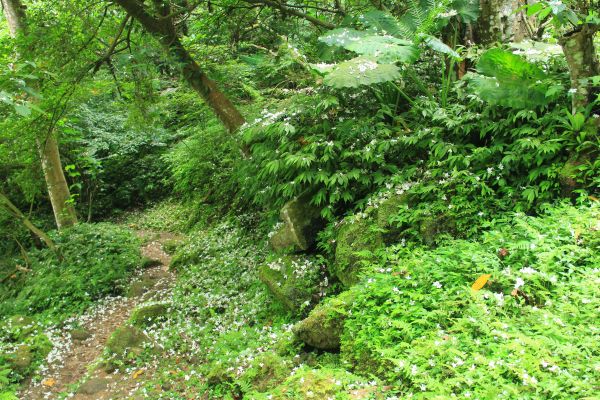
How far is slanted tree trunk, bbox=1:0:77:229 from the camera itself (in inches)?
346

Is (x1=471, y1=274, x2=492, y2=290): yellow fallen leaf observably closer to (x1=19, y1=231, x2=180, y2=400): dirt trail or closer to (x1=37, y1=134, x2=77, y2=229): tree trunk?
(x1=19, y1=231, x2=180, y2=400): dirt trail

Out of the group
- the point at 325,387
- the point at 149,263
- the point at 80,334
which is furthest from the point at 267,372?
the point at 149,263

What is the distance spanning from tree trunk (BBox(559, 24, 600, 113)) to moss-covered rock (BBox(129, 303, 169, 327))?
627cm

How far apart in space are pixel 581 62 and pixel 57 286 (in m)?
9.30

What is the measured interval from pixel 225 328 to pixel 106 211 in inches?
480

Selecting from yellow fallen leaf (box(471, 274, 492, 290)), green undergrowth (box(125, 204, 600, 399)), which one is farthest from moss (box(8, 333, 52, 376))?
yellow fallen leaf (box(471, 274, 492, 290))

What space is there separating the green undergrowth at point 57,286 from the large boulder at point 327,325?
14.0ft

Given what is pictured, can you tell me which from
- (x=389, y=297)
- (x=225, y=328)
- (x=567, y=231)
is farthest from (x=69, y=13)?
(x=567, y=231)

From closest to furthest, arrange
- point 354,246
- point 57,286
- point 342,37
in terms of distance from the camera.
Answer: point 354,246
point 342,37
point 57,286

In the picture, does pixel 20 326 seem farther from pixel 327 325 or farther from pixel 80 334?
pixel 327 325

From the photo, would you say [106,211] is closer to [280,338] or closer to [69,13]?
[69,13]

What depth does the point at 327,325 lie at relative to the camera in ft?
12.6

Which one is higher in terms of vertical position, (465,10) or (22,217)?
(465,10)

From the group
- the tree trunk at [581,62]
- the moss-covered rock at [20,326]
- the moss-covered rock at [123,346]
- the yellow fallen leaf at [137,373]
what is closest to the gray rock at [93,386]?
the moss-covered rock at [123,346]
